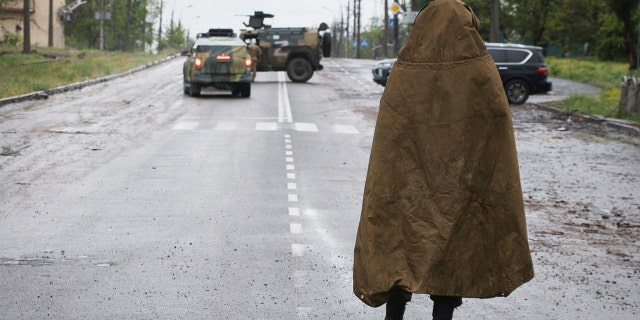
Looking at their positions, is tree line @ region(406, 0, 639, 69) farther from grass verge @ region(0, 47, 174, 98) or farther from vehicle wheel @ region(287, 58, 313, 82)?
grass verge @ region(0, 47, 174, 98)

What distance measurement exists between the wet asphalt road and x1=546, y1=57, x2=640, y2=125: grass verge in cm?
505

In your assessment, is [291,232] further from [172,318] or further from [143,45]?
[143,45]

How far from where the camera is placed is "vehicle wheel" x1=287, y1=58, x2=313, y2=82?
131 feet

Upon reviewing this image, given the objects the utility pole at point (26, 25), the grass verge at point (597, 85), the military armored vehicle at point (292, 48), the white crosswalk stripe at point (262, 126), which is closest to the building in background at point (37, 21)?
the utility pole at point (26, 25)

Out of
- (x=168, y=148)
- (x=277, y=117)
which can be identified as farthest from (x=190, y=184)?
(x=277, y=117)

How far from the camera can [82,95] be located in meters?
31.4

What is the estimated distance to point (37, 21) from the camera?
277ft

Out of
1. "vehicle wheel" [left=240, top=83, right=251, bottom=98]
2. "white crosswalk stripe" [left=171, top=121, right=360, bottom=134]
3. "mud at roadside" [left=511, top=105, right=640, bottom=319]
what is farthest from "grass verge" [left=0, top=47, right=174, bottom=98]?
"mud at roadside" [left=511, top=105, right=640, bottom=319]

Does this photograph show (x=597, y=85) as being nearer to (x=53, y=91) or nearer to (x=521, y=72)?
(x=521, y=72)

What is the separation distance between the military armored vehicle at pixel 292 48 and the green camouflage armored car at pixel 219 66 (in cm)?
824

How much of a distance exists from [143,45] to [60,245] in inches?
4433

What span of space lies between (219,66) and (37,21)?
192 feet

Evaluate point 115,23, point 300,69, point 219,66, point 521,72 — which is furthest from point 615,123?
point 115,23

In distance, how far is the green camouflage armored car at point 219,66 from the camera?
30.3m
